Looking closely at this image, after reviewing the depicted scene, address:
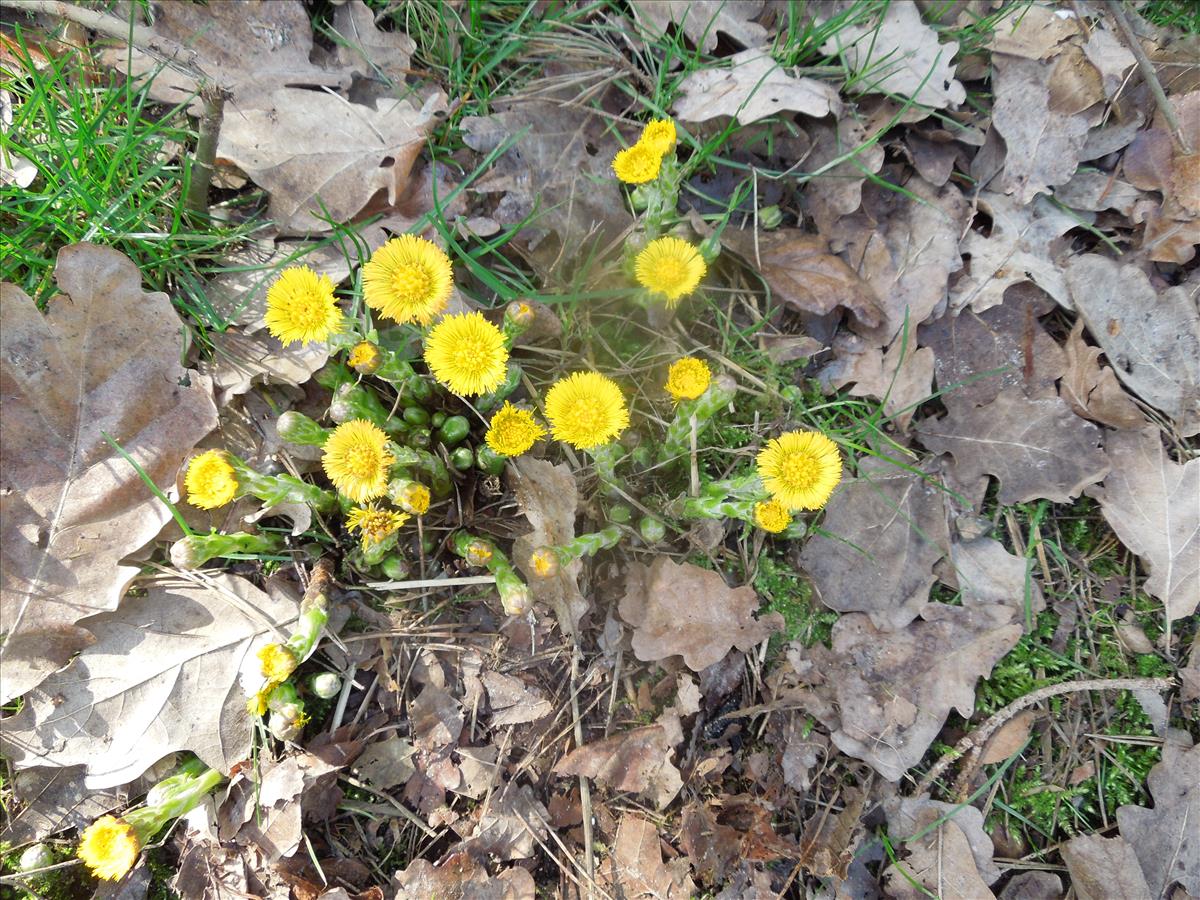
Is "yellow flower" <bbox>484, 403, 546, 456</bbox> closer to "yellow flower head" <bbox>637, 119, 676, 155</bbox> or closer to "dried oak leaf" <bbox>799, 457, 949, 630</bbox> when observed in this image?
"yellow flower head" <bbox>637, 119, 676, 155</bbox>

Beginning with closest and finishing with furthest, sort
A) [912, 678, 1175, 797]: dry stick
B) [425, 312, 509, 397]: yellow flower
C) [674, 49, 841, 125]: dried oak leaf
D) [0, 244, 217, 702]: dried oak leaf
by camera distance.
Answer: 1. [425, 312, 509, 397]: yellow flower
2. [0, 244, 217, 702]: dried oak leaf
3. [912, 678, 1175, 797]: dry stick
4. [674, 49, 841, 125]: dried oak leaf

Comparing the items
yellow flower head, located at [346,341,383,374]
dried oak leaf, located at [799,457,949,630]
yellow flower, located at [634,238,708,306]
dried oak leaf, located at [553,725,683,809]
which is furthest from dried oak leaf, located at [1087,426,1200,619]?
yellow flower head, located at [346,341,383,374]

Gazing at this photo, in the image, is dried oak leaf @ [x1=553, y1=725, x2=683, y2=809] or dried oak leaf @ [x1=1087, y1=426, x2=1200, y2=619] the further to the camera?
dried oak leaf @ [x1=1087, y1=426, x2=1200, y2=619]

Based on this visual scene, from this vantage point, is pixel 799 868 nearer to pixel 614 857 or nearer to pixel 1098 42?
pixel 614 857

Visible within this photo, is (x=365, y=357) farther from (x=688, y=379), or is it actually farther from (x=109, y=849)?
(x=109, y=849)

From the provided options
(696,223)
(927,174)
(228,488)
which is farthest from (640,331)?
(228,488)
